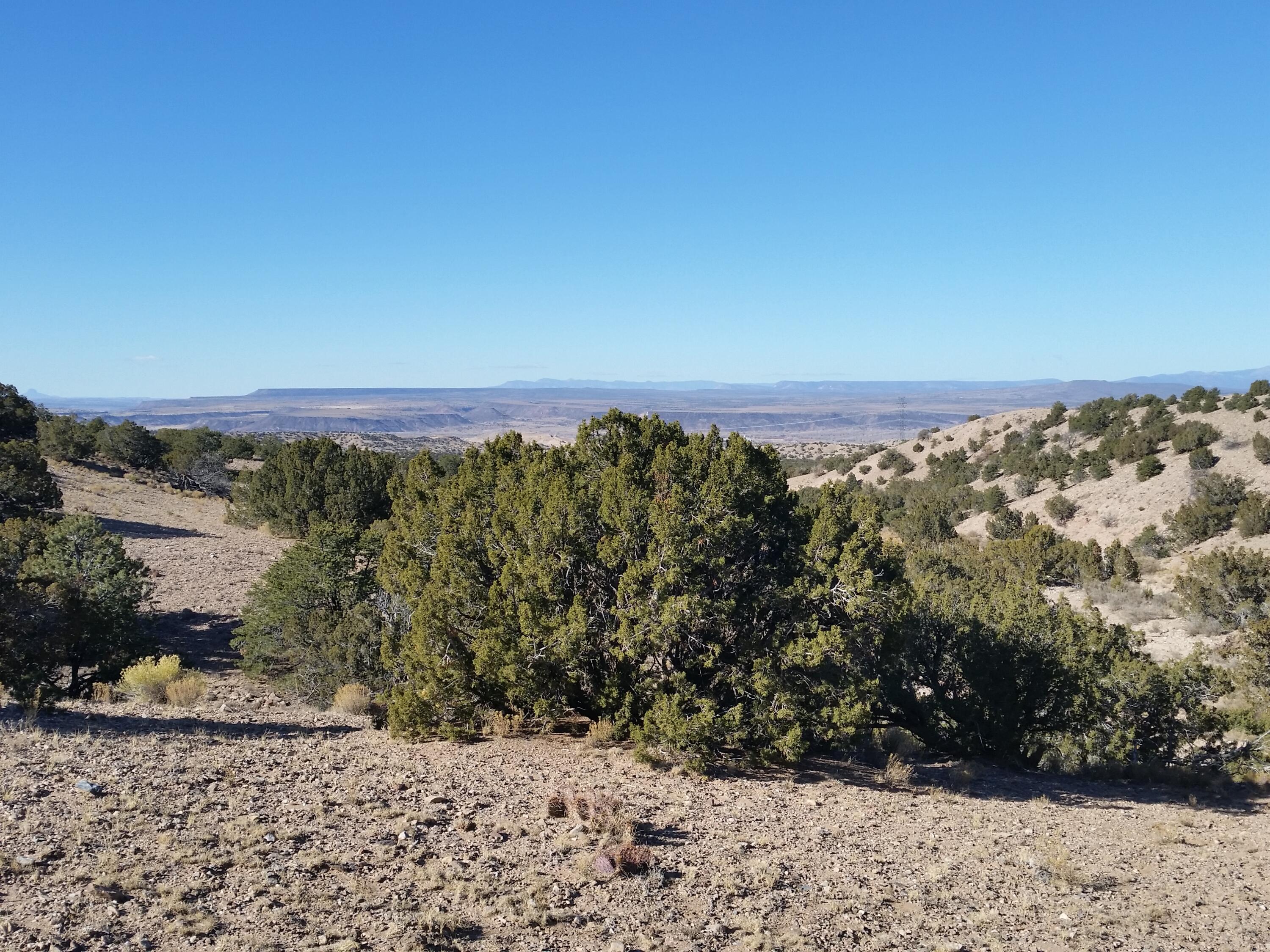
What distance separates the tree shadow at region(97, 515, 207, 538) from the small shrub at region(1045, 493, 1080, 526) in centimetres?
4054

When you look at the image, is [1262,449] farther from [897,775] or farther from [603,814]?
[603,814]

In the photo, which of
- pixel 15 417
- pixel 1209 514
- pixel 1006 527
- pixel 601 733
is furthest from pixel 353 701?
pixel 15 417

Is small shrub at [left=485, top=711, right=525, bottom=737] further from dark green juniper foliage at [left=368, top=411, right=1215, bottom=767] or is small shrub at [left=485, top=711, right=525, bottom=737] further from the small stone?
the small stone

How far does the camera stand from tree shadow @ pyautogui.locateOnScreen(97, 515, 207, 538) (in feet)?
108

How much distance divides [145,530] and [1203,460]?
48.3 m

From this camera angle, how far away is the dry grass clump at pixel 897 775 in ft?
38.9

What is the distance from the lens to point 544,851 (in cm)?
843

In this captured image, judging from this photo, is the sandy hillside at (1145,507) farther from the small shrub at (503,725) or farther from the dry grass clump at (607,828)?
the small shrub at (503,725)

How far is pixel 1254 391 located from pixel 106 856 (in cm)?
5391

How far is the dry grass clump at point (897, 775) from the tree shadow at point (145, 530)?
103 ft

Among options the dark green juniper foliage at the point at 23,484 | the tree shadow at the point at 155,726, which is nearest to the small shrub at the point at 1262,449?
the tree shadow at the point at 155,726

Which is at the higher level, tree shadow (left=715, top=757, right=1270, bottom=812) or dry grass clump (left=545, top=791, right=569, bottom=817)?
dry grass clump (left=545, top=791, right=569, bottom=817)

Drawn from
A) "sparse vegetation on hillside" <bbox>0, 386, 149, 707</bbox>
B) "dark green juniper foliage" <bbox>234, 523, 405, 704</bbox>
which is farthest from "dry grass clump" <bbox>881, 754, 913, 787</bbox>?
"sparse vegetation on hillside" <bbox>0, 386, 149, 707</bbox>

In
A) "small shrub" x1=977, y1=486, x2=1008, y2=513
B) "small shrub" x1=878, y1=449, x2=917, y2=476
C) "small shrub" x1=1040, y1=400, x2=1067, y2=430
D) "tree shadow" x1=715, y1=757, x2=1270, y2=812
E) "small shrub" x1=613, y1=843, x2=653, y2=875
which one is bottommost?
"tree shadow" x1=715, y1=757, x2=1270, y2=812
